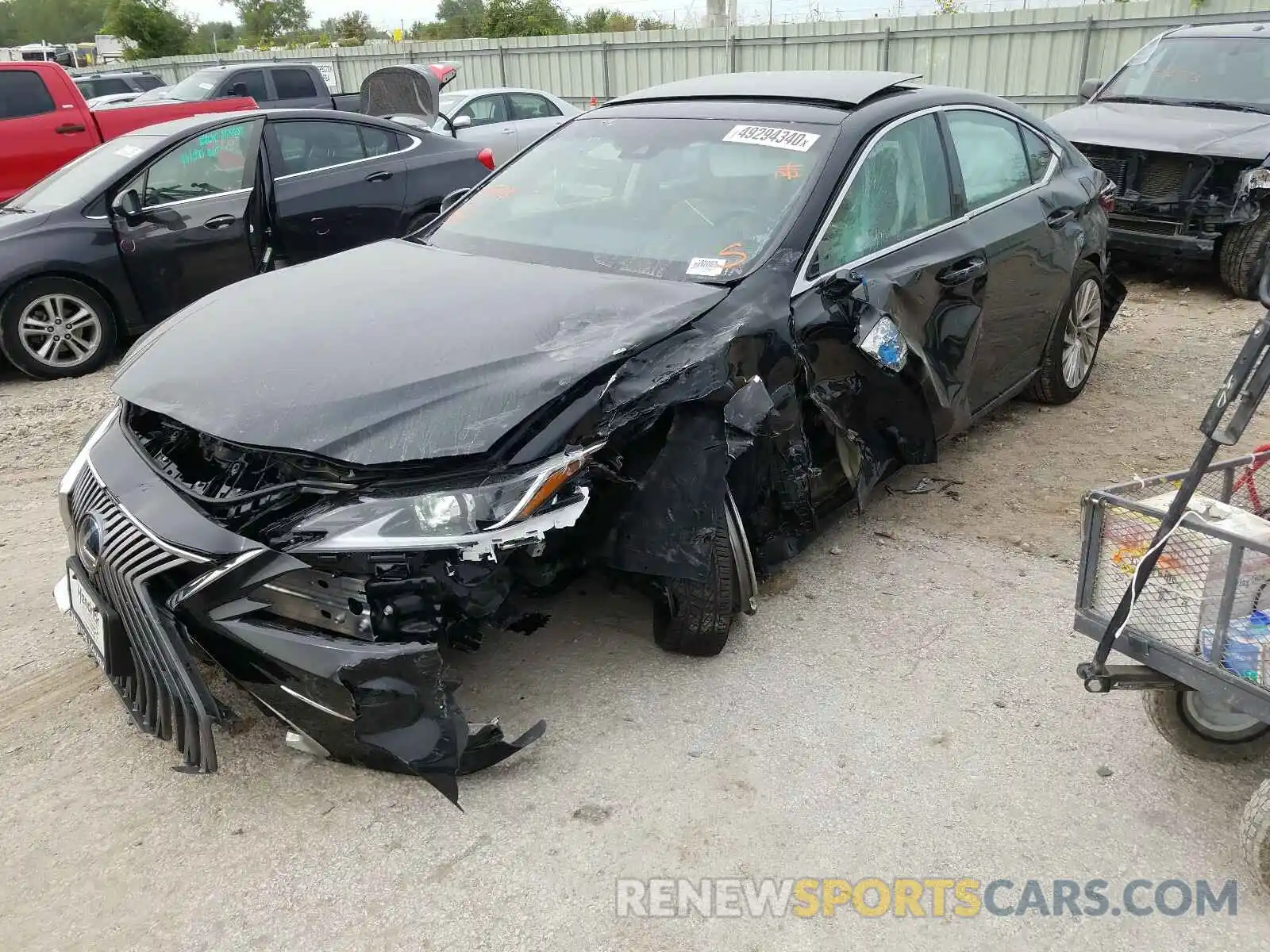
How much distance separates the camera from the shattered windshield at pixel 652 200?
3.49m

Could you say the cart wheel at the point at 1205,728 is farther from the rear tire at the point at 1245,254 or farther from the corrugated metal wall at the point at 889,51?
the corrugated metal wall at the point at 889,51

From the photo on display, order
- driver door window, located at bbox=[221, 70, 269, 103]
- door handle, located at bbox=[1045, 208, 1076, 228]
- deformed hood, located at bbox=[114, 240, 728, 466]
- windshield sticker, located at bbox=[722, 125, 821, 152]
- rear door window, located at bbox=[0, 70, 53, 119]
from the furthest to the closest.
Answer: driver door window, located at bbox=[221, 70, 269, 103]
rear door window, located at bbox=[0, 70, 53, 119]
door handle, located at bbox=[1045, 208, 1076, 228]
windshield sticker, located at bbox=[722, 125, 821, 152]
deformed hood, located at bbox=[114, 240, 728, 466]

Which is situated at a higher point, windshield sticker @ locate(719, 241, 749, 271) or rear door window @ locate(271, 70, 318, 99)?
rear door window @ locate(271, 70, 318, 99)

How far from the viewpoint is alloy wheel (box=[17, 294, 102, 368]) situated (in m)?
6.28

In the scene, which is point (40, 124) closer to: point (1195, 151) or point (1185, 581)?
point (1195, 151)

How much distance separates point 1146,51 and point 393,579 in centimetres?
884

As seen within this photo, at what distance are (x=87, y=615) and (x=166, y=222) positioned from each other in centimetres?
445

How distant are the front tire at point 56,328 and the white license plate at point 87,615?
13.2ft

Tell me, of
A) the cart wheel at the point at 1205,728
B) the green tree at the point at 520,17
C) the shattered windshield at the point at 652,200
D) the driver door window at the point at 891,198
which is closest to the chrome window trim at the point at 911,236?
the driver door window at the point at 891,198

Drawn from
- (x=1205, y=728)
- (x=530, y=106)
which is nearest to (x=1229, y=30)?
(x=1205, y=728)

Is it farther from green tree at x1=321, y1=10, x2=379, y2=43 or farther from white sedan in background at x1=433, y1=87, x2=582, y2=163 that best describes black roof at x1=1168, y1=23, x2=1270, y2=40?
green tree at x1=321, y1=10, x2=379, y2=43

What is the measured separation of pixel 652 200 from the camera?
3766mm

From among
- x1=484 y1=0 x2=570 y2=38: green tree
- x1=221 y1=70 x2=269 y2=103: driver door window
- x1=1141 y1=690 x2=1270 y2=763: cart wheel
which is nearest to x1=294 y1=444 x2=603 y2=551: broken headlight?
x1=1141 y1=690 x2=1270 y2=763: cart wheel

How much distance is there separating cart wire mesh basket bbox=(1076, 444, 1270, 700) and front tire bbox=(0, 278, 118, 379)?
20.1 ft
